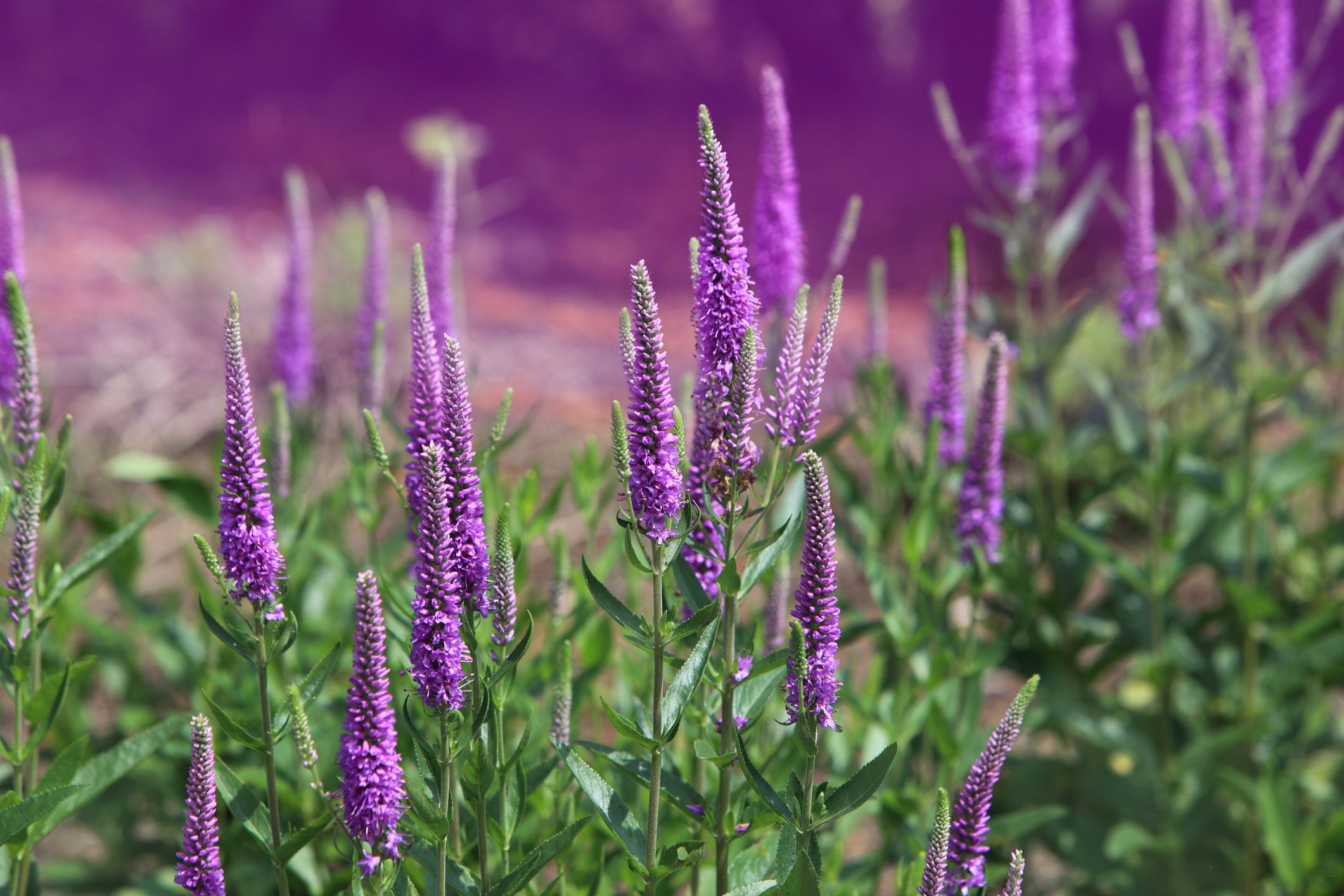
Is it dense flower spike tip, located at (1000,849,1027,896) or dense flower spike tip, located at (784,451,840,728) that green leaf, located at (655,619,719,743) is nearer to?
dense flower spike tip, located at (784,451,840,728)

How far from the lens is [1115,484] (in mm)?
4094

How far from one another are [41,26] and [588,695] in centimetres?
1511

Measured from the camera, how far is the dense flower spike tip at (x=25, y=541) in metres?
2.12

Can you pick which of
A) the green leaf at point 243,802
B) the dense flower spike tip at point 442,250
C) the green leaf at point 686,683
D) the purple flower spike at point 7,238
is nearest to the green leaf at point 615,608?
the green leaf at point 686,683

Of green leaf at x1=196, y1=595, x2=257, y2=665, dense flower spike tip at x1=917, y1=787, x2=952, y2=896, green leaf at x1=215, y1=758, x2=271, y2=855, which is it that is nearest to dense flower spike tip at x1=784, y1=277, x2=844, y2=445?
dense flower spike tip at x1=917, y1=787, x2=952, y2=896

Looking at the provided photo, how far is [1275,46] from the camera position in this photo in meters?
4.20

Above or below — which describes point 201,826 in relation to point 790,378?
below

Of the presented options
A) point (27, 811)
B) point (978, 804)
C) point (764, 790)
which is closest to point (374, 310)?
point (27, 811)

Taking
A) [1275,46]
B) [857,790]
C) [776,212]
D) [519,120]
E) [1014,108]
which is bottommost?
[857,790]

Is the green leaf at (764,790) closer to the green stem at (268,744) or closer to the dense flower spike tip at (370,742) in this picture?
the dense flower spike tip at (370,742)

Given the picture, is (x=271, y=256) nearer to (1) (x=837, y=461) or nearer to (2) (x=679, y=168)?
(2) (x=679, y=168)

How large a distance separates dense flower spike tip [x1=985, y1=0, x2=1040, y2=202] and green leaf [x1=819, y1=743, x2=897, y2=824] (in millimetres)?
2487

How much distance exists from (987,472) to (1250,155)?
5.98 ft

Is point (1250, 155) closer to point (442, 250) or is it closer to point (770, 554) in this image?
point (442, 250)
